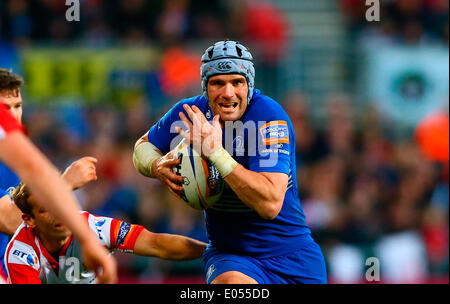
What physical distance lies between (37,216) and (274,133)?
1.75m

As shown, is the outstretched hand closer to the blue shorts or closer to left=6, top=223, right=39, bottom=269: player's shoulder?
the blue shorts

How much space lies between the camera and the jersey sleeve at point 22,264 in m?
5.19

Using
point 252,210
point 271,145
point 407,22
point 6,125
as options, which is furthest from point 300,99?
point 6,125

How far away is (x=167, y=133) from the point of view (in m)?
5.86

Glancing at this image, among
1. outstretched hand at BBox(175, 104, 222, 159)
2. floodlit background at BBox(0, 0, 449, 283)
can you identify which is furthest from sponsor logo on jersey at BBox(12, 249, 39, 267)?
floodlit background at BBox(0, 0, 449, 283)

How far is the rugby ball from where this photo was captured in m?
5.26

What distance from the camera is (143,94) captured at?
12.4 metres

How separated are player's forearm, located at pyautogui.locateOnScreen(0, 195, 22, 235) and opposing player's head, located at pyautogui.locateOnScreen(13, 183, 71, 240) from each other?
0.40m

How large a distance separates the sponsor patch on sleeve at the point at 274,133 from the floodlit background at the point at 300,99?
5003 millimetres

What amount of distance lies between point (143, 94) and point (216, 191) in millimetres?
7344

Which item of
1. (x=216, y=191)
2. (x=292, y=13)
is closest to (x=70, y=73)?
(x=292, y=13)
